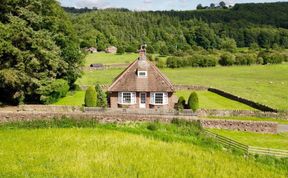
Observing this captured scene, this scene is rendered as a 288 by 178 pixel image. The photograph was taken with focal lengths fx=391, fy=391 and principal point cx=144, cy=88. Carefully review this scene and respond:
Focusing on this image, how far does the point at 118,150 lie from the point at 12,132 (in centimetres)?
998

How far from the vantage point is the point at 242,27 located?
19412 cm

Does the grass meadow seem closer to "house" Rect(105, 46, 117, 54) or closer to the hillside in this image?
"house" Rect(105, 46, 117, 54)

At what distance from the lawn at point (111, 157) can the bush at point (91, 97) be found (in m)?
12.5

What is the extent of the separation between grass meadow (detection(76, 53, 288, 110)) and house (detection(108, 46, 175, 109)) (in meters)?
16.1

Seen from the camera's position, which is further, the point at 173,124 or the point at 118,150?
the point at 173,124

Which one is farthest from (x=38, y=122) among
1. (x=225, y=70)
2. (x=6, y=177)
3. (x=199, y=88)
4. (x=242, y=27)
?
(x=242, y=27)

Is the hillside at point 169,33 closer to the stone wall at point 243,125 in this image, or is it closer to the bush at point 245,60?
the bush at point 245,60

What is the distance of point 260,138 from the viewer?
33.0 meters

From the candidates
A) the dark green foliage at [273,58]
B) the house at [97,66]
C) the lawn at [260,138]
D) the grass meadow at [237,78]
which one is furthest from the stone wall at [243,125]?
the dark green foliage at [273,58]

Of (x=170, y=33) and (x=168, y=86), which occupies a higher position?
(x=170, y=33)

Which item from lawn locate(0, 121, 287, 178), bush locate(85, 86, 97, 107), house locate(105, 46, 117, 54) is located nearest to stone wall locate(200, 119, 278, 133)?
lawn locate(0, 121, 287, 178)

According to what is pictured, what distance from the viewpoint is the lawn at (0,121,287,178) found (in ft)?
70.6

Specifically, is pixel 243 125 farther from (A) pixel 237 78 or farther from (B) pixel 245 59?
(B) pixel 245 59

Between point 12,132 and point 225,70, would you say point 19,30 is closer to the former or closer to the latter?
point 12,132
